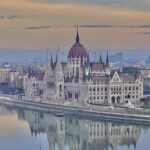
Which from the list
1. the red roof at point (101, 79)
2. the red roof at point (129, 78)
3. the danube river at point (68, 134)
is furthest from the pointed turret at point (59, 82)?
the danube river at point (68, 134)

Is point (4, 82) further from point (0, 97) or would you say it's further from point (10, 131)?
point (10, 131)

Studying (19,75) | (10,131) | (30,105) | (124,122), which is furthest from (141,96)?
(19,75)

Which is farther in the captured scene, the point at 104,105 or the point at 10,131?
the point at 104,105

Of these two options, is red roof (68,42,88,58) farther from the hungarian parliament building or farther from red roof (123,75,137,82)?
red roof (123,75,137,82)

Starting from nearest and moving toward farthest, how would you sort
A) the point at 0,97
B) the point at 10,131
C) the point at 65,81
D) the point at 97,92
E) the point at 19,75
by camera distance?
the point at 10,131
the point at 97,92
the point at 65,81
the point at 0,97
the point at 19,75

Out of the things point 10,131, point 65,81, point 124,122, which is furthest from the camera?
point 65,81

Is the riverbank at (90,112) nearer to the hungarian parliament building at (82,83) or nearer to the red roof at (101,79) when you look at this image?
the hungarian parliament building at (82,83)

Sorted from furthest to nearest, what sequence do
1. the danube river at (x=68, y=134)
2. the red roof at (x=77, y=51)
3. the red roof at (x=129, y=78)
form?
the red roof at (x=77, y=51) < the red roof at (x=129, y=78) < the danube river at (x=68, y=134)

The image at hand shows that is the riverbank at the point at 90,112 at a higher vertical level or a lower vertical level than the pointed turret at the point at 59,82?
lower
